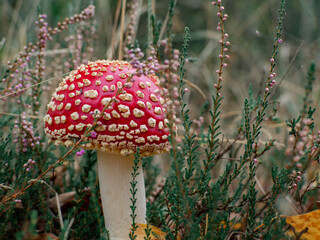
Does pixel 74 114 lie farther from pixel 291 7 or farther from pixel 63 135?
pixel 291 7

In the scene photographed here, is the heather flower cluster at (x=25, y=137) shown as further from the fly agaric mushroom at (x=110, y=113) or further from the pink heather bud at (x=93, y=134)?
the pink heather bud at (x=93, y=134)

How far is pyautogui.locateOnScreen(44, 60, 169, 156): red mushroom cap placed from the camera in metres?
1.37

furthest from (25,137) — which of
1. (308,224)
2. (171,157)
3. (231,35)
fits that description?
(231,35)

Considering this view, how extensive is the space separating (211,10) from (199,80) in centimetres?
105

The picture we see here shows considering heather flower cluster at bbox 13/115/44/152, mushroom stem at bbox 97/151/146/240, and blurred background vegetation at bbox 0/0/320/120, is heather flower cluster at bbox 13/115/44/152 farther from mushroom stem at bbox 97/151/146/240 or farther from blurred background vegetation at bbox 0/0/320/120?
blurred background vegetation at bbox 0/0/320/120

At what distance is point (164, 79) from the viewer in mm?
1176

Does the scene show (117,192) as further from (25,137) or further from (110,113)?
(25,137)

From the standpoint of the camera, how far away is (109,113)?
1.36 metres

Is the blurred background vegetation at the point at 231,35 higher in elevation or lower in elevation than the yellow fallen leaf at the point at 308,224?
higher

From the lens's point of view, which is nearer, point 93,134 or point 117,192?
point 93,134

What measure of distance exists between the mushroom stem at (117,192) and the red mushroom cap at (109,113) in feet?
0.62

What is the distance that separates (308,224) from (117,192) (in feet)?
2.88

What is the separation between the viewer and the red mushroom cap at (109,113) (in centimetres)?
137

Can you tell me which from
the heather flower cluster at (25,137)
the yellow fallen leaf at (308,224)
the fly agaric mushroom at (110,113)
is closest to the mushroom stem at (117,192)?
the fly agaric mushroom at (110,113)
